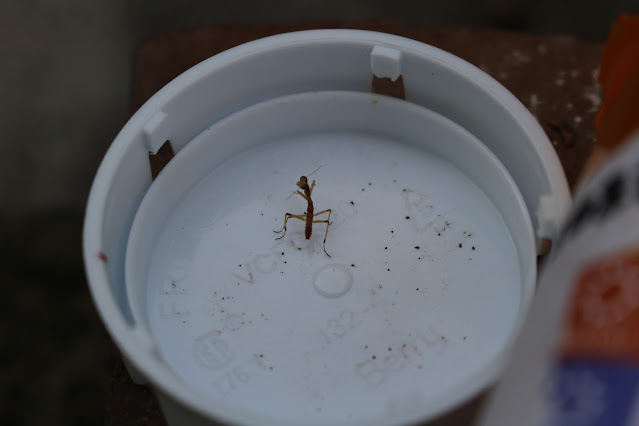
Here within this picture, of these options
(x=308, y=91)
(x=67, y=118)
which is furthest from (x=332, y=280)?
(x=67, y=118)

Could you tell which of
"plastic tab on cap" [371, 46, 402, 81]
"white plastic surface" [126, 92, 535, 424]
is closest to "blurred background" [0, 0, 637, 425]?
"white plastic surface" [126, 92, 535, 424]

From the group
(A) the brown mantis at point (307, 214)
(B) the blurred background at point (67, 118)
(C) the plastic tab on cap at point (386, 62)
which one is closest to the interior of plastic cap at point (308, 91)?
(C) the plastic tab on cap at point (386, 62)

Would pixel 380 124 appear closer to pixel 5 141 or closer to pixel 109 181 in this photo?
pixel 109 181

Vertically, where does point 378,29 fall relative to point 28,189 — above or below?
above

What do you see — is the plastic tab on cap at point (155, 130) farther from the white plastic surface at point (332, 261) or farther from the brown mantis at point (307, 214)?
the brown mantis at point (307, 214)

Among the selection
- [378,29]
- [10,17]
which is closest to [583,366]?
[378,29]

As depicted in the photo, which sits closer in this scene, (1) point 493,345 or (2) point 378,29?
(1) point 493,345
